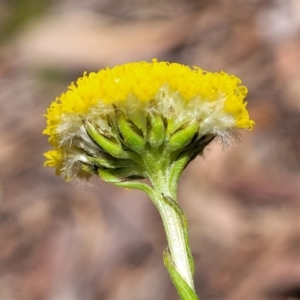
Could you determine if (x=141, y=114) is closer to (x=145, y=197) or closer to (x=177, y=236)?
(x=177, y=236)

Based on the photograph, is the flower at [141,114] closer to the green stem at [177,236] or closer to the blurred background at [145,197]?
the green stem at [177,236]

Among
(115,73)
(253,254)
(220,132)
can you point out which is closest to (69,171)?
(115,73)

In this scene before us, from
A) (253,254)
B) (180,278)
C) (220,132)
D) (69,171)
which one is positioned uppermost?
(253,254)

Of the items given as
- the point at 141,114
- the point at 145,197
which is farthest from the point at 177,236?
the point at 145,197

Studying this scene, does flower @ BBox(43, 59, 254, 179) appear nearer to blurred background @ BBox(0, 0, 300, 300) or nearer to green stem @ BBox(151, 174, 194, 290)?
green stem @ BBox(151, 174, 194, 290)

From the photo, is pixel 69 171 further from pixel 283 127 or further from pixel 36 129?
pixel 36 129

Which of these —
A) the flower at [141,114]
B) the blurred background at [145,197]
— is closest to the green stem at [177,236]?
the flower at [141,114]

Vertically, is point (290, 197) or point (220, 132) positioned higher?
point (290, 197)

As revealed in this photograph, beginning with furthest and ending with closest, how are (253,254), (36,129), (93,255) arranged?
(36,129), (93,255), (253,254)
